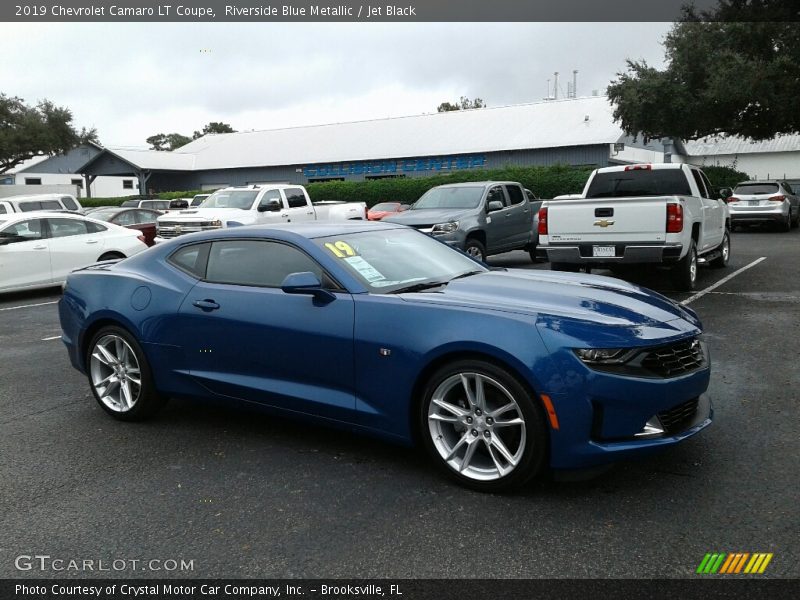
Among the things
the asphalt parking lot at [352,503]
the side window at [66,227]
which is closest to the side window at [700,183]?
the asphalt parking lot at [352,503]

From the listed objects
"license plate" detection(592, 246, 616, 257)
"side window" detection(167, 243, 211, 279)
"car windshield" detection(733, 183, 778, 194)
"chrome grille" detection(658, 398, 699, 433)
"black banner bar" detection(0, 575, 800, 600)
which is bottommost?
"black banner bar" detection(0, 575, 800, 600)

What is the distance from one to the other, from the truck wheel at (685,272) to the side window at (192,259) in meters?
7.49

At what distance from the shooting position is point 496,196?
46.9 ft

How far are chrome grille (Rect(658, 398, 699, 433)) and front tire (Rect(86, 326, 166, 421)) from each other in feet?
11.4

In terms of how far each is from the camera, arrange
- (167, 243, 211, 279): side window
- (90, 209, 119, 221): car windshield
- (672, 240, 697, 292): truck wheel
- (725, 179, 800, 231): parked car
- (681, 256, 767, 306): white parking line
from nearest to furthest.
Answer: (167, 243, 211, 279): side window, (681, 256, 767, 306): white parking line, (672, 240, 697, 292): truck wheel, (90, 209, 119, 221): car windshield, (725, 179, 800, 231): parked car

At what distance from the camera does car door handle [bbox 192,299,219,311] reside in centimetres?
489

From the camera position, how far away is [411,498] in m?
3.93

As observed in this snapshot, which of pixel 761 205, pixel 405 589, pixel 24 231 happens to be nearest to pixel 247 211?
pixel 24 231

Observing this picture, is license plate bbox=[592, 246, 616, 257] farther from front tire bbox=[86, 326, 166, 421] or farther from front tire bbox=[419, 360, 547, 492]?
front tire bbox=[86, 326, 166, 421]

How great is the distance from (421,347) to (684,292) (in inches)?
314

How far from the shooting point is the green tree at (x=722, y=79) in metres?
28.8

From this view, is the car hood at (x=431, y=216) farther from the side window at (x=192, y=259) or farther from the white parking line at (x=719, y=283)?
the side window at (x=192, y=259)

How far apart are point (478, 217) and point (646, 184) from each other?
126 inches

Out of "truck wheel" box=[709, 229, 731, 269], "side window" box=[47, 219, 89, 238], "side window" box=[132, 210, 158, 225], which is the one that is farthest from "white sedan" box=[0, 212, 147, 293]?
"truck wheel" box=[709, 229, 731, 269]
